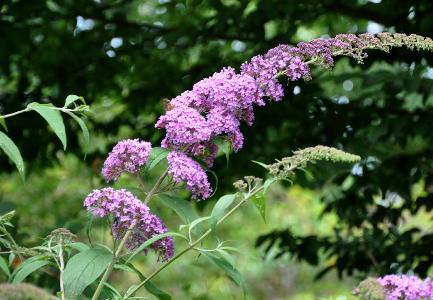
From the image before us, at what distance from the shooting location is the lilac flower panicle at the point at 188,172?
7.90 feet

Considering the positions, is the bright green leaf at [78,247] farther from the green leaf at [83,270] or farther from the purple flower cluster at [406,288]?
the purple flower cluster at [406,288]

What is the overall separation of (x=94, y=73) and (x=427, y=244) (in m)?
2.27

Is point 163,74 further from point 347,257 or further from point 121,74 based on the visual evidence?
point 347,257

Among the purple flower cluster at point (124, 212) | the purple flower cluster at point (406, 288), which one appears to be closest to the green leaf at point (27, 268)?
the purple flower cluster at point (124, 212)

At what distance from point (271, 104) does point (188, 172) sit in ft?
8.75

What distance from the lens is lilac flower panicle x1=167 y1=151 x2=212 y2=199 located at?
2.41 metres

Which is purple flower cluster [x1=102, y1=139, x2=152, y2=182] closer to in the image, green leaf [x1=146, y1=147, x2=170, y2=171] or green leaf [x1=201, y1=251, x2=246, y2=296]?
green leaf [x1=146, y1=147, x2=170, y2=171]

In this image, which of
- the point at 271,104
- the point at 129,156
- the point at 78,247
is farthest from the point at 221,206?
the point at 271,104

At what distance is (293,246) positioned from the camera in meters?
5.25

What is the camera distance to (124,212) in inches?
91.8

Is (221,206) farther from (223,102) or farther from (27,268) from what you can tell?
(27,268)

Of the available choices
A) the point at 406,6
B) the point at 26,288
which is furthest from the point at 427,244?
the point at 26,288

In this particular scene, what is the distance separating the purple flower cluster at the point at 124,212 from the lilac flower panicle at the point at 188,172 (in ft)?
0.45

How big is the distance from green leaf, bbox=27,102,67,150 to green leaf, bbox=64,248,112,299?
31cm
